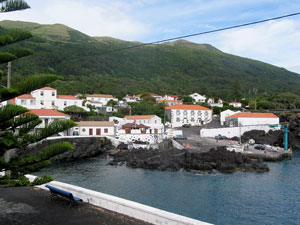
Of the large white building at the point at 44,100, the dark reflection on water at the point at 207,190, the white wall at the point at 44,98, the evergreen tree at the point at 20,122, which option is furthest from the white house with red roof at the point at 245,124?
the evergreen tree at the point at 20,122

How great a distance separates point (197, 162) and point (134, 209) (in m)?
16.5

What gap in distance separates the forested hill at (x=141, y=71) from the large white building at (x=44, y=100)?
59.3 ft

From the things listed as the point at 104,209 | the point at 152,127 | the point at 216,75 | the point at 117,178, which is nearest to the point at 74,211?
the point at 104,209

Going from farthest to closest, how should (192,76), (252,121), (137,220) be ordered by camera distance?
1. (192,76)
2. (252,121)
3. (137,220)

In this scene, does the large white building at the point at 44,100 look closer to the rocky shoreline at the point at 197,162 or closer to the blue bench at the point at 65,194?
the rocky shoreline at the point at 197,162

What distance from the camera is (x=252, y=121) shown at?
141 feet

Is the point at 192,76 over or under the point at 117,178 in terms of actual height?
over

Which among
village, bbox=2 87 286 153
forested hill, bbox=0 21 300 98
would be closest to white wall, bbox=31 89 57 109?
village, bbox=2 87 286 153

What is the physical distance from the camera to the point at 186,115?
5075cm

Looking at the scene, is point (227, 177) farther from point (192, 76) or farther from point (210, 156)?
point (192, 76)

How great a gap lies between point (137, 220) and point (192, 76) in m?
133

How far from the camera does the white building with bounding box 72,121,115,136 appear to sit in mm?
33469

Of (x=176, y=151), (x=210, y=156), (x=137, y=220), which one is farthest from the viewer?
(x=176, y=151)

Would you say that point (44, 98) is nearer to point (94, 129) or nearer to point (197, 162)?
point (94, 129)
